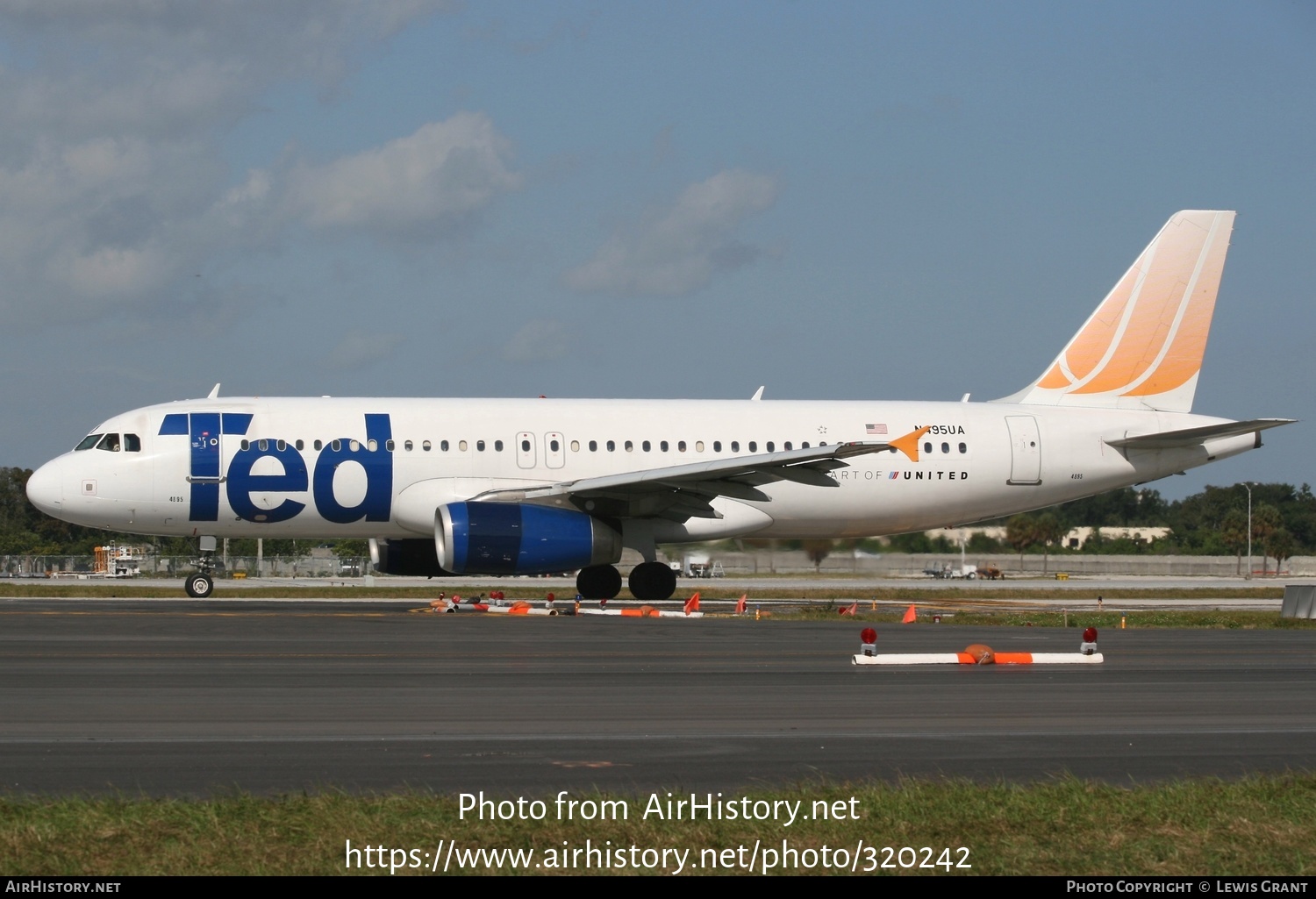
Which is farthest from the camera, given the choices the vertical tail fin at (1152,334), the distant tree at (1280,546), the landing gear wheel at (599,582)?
the distant tree at (1280,546)

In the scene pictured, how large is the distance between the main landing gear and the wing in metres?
1.25

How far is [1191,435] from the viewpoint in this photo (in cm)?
3055

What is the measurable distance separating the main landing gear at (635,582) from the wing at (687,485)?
125 cm

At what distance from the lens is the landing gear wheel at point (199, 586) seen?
1158 inches

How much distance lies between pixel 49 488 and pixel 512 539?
9.30m

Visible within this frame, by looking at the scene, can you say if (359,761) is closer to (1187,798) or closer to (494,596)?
(1187,798)

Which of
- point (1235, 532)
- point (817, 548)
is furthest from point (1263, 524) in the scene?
point (817, 548)

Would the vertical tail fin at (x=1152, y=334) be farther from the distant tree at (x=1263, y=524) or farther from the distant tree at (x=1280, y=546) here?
the distant tree at (x=1263, y=524)

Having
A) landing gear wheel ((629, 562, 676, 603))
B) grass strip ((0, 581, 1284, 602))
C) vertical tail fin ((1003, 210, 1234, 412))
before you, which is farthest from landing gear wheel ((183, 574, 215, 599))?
vertical tail fin ((1003, 210, 1234, 412))

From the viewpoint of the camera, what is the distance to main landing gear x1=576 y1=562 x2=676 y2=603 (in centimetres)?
2914

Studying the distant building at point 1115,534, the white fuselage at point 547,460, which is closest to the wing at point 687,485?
the white fuselage at point 547,460
